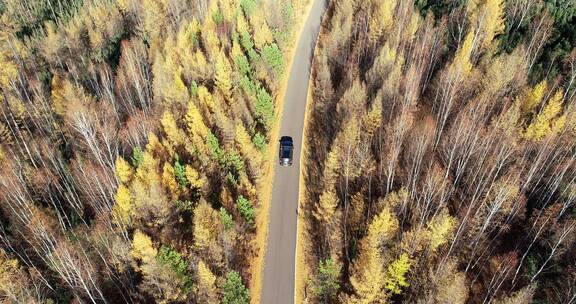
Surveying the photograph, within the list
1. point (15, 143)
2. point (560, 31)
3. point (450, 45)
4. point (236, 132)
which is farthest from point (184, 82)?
point (560, 31)

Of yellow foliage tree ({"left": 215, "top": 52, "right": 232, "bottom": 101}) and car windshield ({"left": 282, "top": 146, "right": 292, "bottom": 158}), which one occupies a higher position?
yellow foliage tree ({"left": 215, "top": 52, "right": 232, "bottom": 101})

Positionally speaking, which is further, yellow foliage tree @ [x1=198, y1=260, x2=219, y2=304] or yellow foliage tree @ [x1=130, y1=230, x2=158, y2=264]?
yellow foliage tree @ [x1=130, y1=230, x2=158, y2=264]

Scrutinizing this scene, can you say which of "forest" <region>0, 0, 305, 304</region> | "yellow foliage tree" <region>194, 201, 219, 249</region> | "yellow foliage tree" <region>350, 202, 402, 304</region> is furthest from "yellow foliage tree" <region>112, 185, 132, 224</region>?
"yellow foliage tree" <region>350, 202, 402, 304</region>

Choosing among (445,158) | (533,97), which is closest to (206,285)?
(445,158)

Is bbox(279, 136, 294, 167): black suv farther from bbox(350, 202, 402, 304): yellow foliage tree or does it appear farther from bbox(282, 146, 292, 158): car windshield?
bbox(350, 202, 402, 304): yellow foliage tree

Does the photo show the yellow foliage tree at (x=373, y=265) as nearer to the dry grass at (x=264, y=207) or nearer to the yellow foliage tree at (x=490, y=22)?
the dry grass at (x=264, y=207)

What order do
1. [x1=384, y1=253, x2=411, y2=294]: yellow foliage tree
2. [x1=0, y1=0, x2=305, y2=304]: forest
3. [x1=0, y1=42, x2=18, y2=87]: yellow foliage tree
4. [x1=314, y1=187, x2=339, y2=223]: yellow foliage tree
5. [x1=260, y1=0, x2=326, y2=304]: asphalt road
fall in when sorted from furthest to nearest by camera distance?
1. [x1=0, y1=42, x2=18, y2=87]: yellow foliage tree
2. [x1=314, y1=187, x2=339, y2=223]: yellow foliage tree
3. [x1=260, y1=0, x2=326, y2=304]: asphalt road
4. [x1=0, y1=0, x2=305, y2=304]: forest
5. [x1=384, y1=253, x2=411, y2=294]: yellow foliage tree
